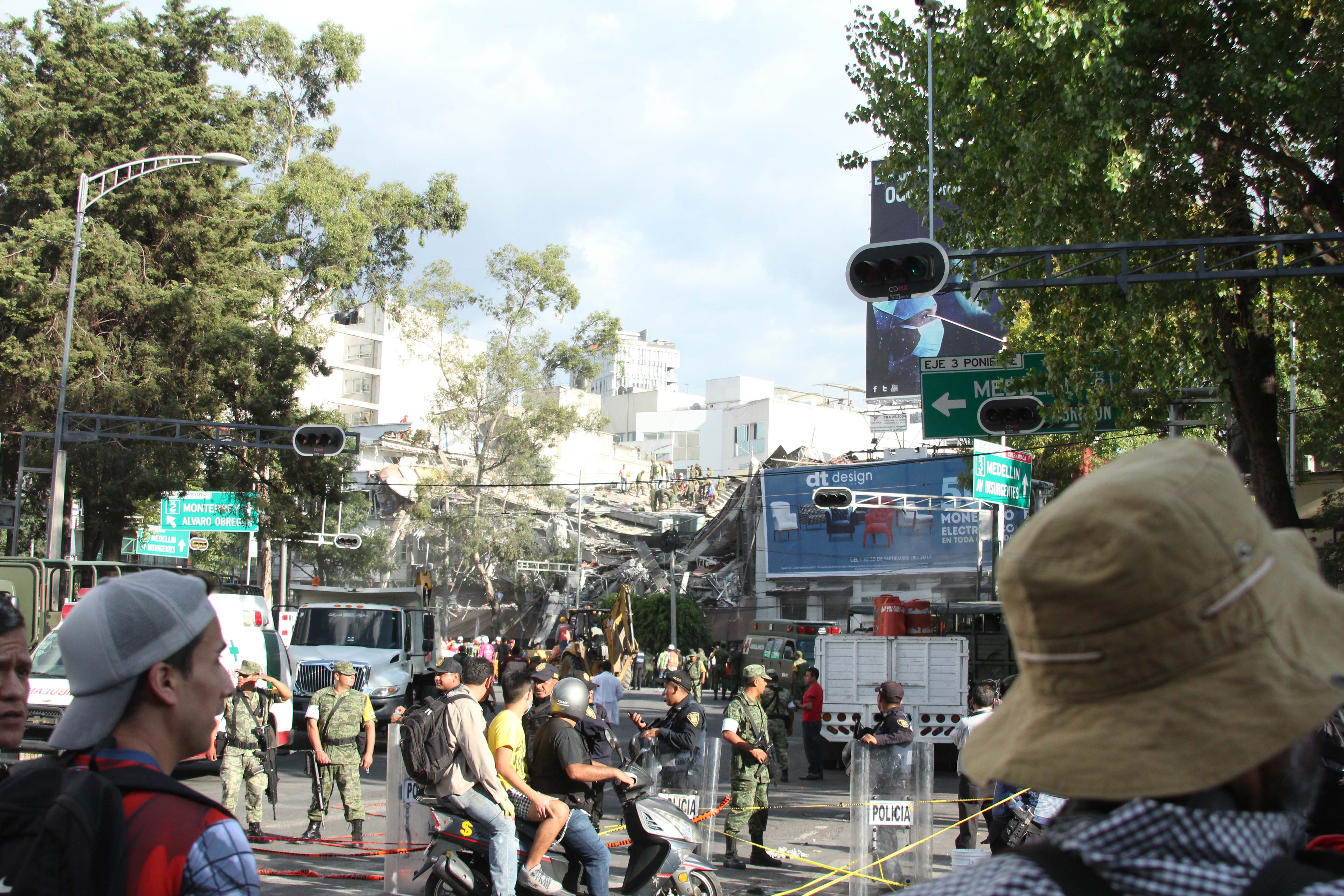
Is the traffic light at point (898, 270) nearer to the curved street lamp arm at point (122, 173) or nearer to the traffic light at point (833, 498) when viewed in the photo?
the curved street lamp arm at point (122, 173)

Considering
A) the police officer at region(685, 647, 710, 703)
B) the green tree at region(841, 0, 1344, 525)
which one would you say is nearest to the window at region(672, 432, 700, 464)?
the police officer at region(685, 647, 710, 703)

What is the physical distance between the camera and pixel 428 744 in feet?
25.0

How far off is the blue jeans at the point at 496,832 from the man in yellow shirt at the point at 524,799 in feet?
0.45

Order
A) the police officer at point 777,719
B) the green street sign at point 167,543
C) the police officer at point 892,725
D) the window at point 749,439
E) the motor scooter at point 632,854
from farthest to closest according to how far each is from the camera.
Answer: the window at point 749,439 < the green street sign at point 167,543 < the police officer at point 777,719 < the police officer at point 892,725 < the motor scooter at point 632,854

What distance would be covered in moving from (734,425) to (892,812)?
65327 mm

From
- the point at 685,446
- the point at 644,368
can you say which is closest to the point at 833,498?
the point at 685,446

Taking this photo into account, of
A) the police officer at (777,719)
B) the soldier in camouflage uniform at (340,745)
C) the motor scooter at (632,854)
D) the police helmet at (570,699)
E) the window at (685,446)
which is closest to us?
the motor scooter at (632,854)

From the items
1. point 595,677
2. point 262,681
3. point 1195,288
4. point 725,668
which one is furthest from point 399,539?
point 1195,288

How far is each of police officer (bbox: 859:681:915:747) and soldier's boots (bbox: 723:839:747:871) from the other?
158cm

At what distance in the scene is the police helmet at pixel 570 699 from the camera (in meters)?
7.84

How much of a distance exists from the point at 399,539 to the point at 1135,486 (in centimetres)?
6131

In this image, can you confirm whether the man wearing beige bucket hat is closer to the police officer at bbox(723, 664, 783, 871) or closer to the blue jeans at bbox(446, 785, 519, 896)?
the blue jeans at bbox(446, 785, 519, 896)

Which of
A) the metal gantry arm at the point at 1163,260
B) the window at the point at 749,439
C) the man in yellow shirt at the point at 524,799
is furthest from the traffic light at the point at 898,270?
the window at the point at 749,439

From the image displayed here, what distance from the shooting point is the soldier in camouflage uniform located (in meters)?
11.4
